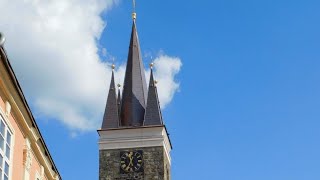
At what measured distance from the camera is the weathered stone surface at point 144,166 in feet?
165

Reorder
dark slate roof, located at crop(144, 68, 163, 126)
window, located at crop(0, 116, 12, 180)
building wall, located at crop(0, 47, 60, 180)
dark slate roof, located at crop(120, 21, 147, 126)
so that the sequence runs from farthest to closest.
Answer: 1. dark slate roof, located at crop(120, 21, 147, 126)
2. dark slate roof, located at crop(144, 68, 163, 126)
3. building wall, located at crop(0, 47, 60, 180)
4. window, located at crop(0, 116, 12, 180)

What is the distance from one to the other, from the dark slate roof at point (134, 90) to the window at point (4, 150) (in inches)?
1383

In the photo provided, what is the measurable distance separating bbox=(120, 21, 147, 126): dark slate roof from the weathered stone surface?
2581 millimetres

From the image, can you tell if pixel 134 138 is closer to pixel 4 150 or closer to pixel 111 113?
pixel 111 113

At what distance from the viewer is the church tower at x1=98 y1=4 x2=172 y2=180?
1988 inches

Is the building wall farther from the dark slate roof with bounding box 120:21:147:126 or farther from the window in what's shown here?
the dark slate roof with bounding box 120:21:147:126

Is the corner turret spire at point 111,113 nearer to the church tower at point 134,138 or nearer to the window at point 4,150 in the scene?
the church tower at point 134,138

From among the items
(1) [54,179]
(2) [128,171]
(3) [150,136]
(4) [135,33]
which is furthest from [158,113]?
(1) [54,179]

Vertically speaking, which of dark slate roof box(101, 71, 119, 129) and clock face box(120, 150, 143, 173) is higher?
dark slate roof box(101, 71, 119, 129)

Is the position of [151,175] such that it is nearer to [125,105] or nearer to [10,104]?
[125,105]

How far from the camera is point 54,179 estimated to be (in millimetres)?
23750

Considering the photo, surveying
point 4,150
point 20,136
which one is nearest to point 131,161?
point 20,136

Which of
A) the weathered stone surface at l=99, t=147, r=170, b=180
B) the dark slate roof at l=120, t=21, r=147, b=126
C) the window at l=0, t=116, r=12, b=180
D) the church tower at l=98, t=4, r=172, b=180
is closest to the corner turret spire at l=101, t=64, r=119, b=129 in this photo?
the church tower at l=98, t=4, r=172, b=180

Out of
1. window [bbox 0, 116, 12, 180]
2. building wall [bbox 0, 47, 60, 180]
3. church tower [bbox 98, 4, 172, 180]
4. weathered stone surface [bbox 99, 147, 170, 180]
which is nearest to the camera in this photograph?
window [bbox 0, 116, 12, 180]
